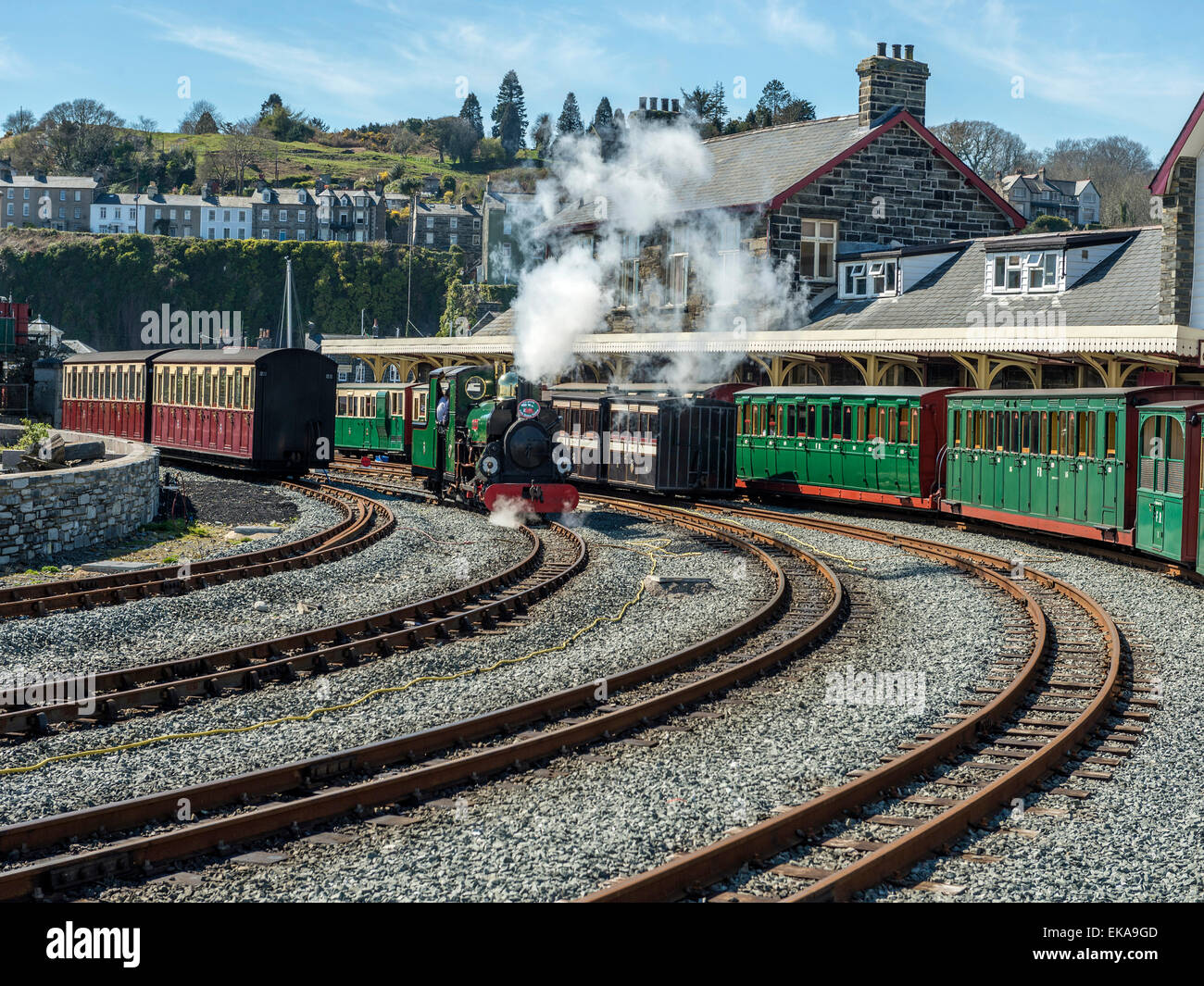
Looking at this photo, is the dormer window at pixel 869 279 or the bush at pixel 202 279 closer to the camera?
the dormer window at pixel 869 279

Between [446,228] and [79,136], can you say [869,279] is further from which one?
[79,136]

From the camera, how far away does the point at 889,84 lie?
3734 centimetres

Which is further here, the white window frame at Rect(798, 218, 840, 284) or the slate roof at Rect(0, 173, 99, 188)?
the slate roof at Rect(0, 173, 99, 188)

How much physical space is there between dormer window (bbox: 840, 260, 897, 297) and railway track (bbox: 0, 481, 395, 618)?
691 inches

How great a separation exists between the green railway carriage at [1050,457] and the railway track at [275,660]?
8173mm

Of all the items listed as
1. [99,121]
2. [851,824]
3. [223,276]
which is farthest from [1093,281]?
[99,121]

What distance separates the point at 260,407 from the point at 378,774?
2127cm

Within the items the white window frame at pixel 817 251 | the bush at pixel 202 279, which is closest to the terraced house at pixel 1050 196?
the bush at pixel 202 279

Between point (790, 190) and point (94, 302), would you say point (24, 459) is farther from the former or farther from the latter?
point (94, 302)

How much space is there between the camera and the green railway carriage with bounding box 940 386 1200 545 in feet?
57.3

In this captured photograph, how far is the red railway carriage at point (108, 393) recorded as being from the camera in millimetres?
33812

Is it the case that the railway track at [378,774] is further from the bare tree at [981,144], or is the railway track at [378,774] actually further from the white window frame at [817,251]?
the bare tree at [981,144]

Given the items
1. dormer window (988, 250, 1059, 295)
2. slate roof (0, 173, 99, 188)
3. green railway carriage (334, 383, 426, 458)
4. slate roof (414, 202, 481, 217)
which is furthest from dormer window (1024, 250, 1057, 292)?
slate roof (0, 173, 99, 188)

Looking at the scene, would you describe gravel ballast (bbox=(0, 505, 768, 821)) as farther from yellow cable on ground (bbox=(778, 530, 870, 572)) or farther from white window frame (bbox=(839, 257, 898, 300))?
white window frame (bbox=(839, 257, 898, 300))
